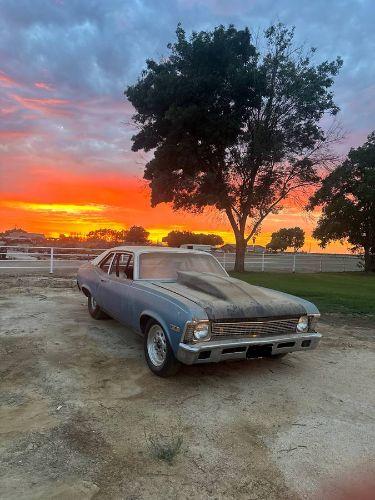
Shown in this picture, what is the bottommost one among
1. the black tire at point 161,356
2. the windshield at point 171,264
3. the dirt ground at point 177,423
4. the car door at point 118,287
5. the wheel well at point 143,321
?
the dirt ground at point 177,423

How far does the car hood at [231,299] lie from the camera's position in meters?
4.59

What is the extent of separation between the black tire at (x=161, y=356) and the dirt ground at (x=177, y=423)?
118 mm

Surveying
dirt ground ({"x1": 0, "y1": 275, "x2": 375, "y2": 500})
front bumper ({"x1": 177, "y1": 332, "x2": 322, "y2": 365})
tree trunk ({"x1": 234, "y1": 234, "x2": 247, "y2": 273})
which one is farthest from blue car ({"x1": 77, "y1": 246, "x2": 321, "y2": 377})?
tree trunk ({"x1": 234, "y1": 234, "x2": 247, "y2": 273})

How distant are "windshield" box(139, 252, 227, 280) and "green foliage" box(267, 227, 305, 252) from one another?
79.8m

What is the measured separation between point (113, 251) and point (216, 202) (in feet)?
50.4

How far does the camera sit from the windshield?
6.02 meters

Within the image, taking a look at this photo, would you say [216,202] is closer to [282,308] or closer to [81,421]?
[282,308]

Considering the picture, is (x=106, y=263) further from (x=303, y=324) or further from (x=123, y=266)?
(x=303, y=324)

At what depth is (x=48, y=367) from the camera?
511cm

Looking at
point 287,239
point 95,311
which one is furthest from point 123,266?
point 287,239

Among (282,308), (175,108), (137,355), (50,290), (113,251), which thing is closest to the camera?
(282,308)

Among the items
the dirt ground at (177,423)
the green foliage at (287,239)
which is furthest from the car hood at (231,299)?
the green foliage at (287,239)

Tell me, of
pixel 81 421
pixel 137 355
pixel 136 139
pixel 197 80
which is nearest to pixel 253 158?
pixel 197 80

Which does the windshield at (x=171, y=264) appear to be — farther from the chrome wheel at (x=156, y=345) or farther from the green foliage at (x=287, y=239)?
the green foliage at (x=287, y=239)
